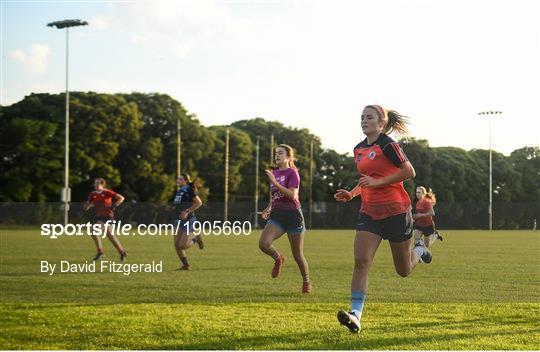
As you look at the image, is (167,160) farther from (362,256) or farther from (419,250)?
(362,256)

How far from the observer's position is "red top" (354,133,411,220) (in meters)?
6.39

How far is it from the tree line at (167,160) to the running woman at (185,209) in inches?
1508

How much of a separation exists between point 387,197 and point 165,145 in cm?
6252

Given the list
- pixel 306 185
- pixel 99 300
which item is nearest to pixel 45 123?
pixel 306 185

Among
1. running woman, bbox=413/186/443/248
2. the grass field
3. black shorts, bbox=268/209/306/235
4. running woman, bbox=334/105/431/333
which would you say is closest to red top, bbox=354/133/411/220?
running woman, bbox=334/105/431/333

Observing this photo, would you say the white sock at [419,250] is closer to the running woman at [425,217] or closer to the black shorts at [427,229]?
the running woman at [425,217]

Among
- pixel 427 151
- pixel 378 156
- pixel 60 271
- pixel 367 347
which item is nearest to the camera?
pixel 378 156

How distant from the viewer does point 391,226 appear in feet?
22.1

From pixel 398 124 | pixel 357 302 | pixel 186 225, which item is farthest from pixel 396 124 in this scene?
pixel 186 225

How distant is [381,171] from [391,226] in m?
0.56

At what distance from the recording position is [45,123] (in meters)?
61.6

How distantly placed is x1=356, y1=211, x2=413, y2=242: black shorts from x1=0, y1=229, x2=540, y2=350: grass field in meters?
1.36

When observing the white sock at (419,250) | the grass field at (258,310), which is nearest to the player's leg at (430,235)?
the grass field at (258,310)

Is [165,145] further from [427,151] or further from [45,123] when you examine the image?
[427,151]
